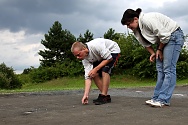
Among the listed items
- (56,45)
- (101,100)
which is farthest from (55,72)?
(101,100)

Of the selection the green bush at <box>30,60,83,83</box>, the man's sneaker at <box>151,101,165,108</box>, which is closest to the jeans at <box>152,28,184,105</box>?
the man's sneaker at <box>151,101,165,108</box>

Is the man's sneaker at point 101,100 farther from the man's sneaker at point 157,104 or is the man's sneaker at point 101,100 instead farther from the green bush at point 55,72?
the green bush at point 55,72

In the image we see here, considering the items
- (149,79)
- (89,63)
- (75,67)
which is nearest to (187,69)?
(149,79)

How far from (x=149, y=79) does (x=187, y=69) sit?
3067mm

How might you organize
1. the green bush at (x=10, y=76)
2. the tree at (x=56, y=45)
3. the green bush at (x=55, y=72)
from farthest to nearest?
the tree at (x=56, y=45), the green bush at (x=55, y=72), the green bush at (x=10, y=76)

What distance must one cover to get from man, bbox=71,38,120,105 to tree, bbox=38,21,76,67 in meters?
37.3

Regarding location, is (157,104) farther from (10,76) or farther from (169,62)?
(10,76)

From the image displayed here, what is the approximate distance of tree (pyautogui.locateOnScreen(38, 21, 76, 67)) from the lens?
43.8 meters

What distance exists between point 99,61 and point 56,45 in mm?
38619

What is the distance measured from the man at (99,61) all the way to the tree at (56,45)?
37270 mm

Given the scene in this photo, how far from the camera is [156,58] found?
5453 mm

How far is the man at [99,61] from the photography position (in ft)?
18.7

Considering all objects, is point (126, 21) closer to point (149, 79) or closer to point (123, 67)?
point (149, 79)

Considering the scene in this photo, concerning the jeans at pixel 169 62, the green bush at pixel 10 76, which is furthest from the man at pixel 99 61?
the green bush at pixel 10 76
